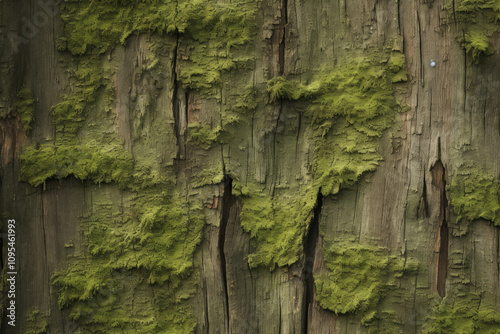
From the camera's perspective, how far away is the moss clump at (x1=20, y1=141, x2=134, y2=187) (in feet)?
8.34

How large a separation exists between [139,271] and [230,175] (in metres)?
0.73

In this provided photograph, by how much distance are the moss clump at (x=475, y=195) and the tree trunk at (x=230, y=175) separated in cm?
7

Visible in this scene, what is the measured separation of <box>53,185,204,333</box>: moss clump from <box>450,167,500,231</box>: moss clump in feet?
4.48

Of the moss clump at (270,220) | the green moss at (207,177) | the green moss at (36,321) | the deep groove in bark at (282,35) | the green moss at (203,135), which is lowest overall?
the green moss at (36,321)

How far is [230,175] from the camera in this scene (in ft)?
8.32

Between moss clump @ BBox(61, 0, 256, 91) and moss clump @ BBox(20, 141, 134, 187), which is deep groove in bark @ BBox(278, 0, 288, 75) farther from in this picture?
moss clump @ BBox(20, 141, 134, 187)

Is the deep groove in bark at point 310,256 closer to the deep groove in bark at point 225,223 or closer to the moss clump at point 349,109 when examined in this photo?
the moss clump at point 349,109

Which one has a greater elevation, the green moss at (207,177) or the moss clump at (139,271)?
the green moss at (207,177)

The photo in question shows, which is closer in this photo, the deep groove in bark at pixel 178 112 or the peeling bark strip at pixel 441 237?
the peeling bark strip at pixel 441 237

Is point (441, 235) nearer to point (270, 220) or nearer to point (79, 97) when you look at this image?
point (270, 220)

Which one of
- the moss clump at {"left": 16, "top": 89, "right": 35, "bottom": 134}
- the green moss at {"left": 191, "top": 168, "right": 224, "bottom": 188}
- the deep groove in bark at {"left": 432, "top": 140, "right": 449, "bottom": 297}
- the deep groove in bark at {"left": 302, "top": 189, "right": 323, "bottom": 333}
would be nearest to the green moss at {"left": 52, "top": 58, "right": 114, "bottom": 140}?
the moss clump at {"left": 16, "top": 89, "right": 35, "bottom": 134}

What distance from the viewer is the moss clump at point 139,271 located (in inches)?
99.3

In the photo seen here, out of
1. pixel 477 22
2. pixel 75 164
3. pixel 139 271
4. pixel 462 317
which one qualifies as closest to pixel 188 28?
pixel 75 164

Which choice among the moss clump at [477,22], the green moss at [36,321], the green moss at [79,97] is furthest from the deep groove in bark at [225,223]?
the moss clump at [477,22]
